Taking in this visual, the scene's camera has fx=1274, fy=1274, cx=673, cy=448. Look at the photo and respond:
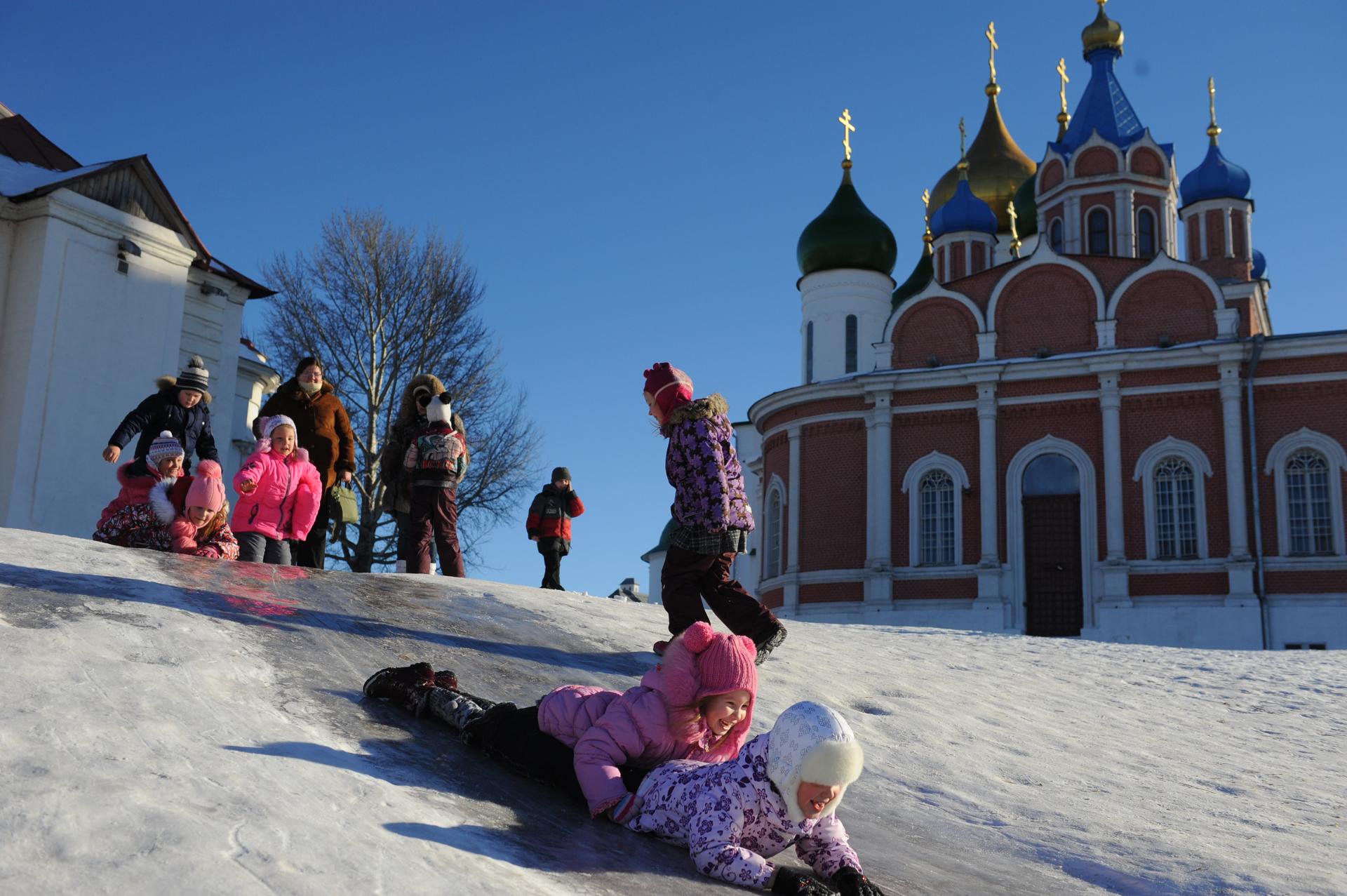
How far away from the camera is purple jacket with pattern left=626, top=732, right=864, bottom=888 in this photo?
3.78 m

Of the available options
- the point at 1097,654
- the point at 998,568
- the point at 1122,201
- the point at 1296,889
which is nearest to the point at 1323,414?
the point at 998,568

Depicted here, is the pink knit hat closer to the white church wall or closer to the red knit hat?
the red knit hat

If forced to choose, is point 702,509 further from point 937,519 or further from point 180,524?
point 937,519

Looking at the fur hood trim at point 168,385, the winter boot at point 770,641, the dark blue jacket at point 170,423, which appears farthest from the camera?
the fur hood trim at point 168,385

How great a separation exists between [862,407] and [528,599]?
63.5ft

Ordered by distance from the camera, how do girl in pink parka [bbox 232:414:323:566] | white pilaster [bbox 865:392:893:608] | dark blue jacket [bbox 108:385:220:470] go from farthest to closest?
white pilaster [bbox 865:392:893:608]
dark blue jacket [bbox 108:385:220:470]
girl in pink parka [bbox 232:414:323:566]

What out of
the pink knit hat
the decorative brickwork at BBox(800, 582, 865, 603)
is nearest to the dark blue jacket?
the pink knit hat

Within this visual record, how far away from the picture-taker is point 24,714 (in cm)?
375

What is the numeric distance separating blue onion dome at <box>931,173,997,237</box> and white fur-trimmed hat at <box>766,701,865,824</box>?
30.1 meters

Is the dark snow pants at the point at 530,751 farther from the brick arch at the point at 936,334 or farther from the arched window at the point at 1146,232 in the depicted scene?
the arched window at the point at 1146,232

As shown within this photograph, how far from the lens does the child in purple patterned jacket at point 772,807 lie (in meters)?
3.69

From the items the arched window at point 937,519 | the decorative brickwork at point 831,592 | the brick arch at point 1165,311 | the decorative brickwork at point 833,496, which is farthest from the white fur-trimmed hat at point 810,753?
the brick arch at point 1165,311

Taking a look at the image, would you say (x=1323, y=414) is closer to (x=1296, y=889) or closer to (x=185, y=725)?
(x=1296, y=889)

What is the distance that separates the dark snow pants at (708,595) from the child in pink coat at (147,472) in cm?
376
